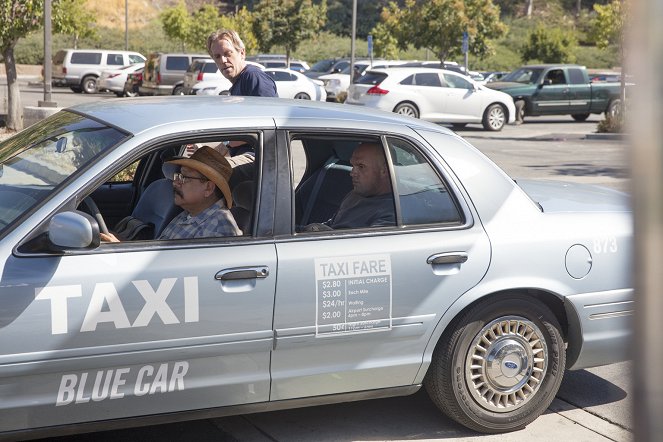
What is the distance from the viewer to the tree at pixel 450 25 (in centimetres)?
3841

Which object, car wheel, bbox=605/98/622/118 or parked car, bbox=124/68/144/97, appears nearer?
car wheel, bbox=605/98/622/118

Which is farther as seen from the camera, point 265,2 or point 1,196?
point 265,2

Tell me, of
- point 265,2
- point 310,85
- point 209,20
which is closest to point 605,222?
point 310,85

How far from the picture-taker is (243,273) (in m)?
3.86

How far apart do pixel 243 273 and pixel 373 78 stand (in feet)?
64.9

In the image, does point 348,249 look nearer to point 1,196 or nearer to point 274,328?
point 274,328

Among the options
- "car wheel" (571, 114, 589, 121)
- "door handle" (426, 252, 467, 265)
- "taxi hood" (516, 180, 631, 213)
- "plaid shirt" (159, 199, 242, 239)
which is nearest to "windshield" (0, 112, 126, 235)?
"plaid shirt" (159, 199, 242, 239)

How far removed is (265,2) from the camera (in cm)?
4881

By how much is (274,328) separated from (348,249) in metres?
0.47

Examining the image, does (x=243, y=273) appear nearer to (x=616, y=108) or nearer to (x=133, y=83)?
(x=616, y=108)

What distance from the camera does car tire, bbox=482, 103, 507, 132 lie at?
78.5 ft

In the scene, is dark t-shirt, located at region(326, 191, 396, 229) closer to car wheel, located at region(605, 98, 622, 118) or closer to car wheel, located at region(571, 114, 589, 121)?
car wheel, located at region(605, 98, 622, 118)

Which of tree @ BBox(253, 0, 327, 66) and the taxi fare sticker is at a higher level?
tree @ BBox(253, 0, 327, 66)

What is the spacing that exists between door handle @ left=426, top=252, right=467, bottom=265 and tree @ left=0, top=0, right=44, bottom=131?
1442 cm
